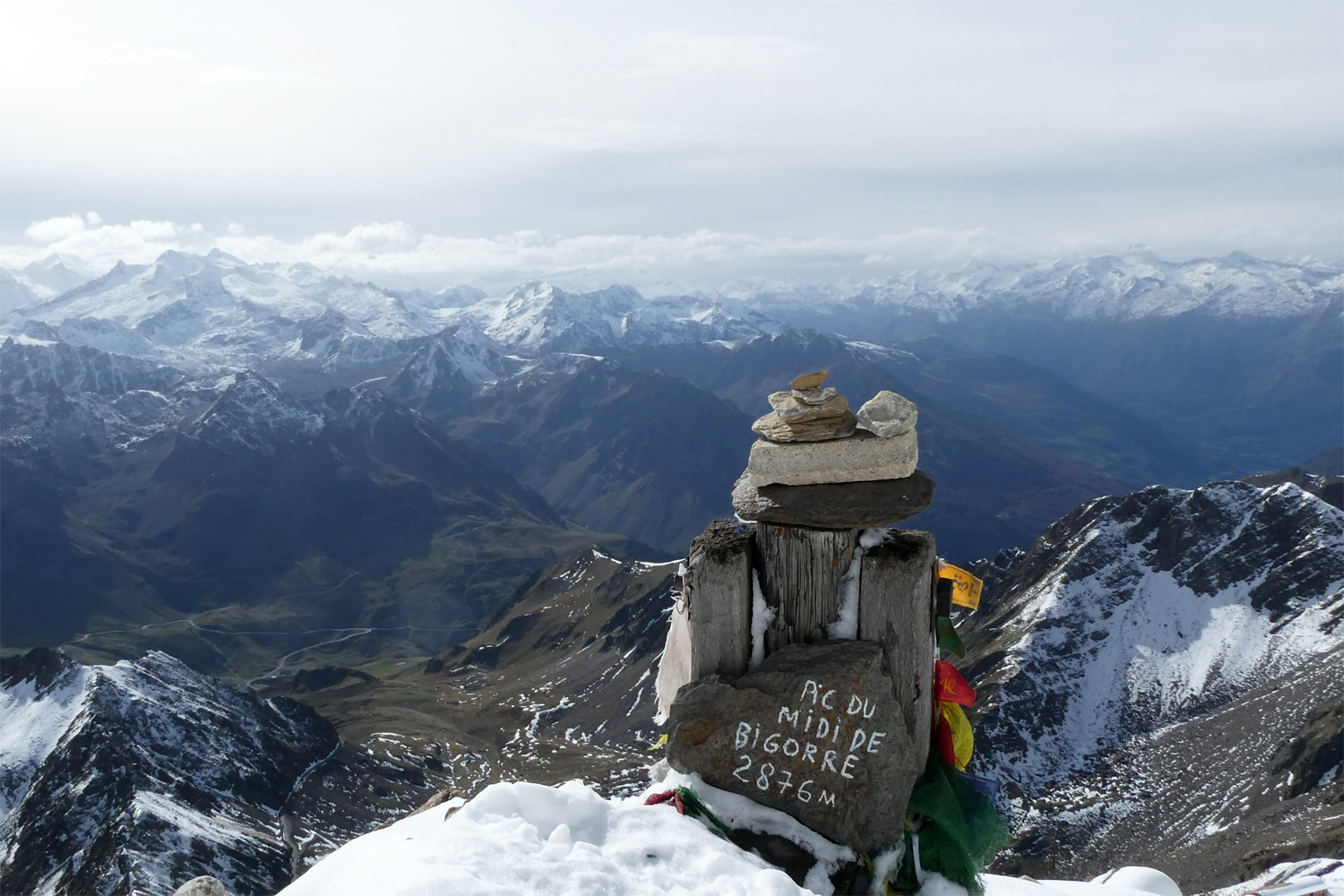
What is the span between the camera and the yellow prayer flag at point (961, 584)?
36.0 feet

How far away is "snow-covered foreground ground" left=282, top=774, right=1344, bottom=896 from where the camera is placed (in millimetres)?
8383

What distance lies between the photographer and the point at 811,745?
10.3m

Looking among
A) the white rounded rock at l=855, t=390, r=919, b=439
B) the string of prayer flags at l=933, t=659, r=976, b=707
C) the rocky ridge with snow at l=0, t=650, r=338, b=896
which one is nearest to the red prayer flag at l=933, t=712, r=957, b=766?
the string of prayer flags at l=933, t=659, r=976, b=707

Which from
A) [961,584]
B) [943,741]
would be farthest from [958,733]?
[961,584]

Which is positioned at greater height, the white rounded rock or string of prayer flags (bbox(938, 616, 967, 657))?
the white rounded rock

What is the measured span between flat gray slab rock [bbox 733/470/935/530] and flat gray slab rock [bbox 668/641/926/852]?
1.47m

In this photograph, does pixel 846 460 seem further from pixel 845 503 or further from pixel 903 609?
pixel 903 609

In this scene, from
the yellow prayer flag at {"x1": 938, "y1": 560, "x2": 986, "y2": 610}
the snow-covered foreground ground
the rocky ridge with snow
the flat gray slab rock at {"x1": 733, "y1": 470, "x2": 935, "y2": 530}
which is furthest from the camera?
the rocky ridge with snow

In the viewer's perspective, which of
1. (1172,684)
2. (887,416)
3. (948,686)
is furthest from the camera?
(1172,684)

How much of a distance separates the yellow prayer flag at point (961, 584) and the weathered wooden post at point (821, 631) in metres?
0.47

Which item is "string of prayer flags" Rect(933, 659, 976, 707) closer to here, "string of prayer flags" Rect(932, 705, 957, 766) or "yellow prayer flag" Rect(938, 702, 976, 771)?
"yellow prayer flag" Rect(938, 702, 976, 771)

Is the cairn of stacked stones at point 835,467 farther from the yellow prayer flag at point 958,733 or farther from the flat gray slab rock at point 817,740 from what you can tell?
the yellow prayer flag at point 958,733

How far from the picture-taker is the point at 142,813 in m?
93.1

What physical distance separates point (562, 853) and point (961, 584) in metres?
5.79
